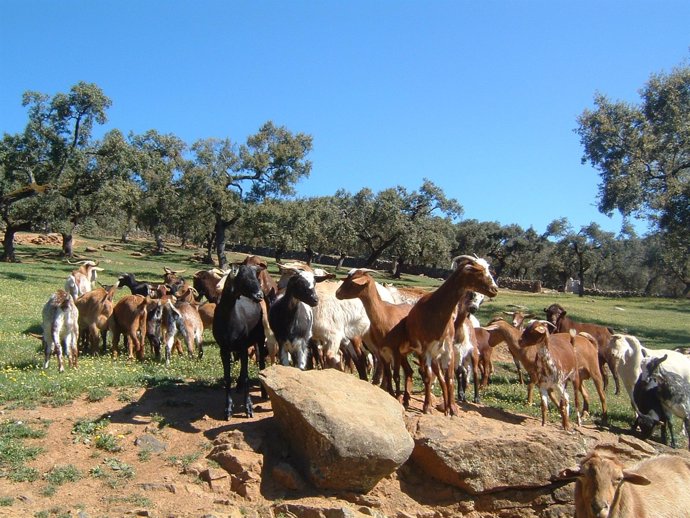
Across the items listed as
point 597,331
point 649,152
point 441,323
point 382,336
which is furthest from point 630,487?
point 649,152

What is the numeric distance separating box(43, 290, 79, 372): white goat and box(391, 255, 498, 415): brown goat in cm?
653

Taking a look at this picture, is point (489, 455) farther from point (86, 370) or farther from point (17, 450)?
point (86, 370)

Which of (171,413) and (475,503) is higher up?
(171,413)

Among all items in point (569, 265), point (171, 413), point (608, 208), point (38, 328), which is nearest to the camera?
point (171, 413)

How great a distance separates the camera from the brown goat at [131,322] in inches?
550

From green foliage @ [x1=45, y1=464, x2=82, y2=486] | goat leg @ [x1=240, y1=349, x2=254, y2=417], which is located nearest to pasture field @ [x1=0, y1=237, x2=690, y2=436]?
goat leg @ [x1=240, y1=349, x2=254, y2=417]

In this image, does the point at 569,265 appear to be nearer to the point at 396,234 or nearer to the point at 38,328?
the point at 396,234

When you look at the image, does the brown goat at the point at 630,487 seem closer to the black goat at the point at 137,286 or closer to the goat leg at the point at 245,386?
the goat leg at the point at 245,386

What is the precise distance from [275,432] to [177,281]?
513 inches

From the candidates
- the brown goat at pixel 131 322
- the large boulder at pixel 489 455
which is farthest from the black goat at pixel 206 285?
the large boulder at pixel 489 455

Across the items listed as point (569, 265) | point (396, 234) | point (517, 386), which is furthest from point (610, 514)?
point (569, 265)

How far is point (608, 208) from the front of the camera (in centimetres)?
2853

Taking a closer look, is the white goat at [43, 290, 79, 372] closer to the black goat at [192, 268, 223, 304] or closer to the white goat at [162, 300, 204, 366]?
the white goat at [162, 300, 204, 366]

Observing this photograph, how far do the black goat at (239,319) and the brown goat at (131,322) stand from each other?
513 cm
